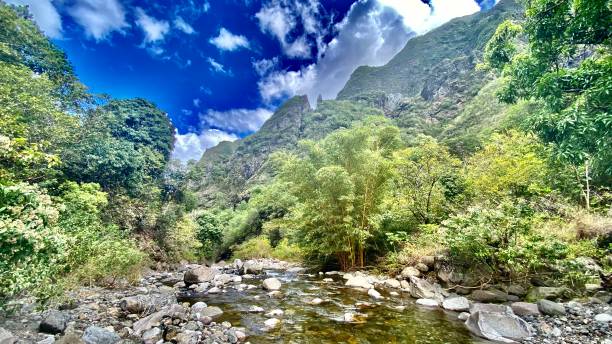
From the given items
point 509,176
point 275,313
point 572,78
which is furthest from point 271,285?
point 572,78

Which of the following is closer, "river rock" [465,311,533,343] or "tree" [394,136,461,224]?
"river rock" [465,311,533,343]

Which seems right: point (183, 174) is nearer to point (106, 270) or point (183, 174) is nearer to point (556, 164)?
point (106, 270)

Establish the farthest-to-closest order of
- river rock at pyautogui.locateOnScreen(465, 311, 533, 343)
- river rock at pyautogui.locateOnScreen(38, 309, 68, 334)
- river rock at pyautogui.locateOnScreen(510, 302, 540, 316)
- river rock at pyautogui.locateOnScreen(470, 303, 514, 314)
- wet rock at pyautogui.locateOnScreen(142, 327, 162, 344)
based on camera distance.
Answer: river rock at pyautogui.locateOnScreen(510, 302, 540, 316) → river rock at pyautogui.locateOnScreen(470, 303, 514, 314) → river rock at pyautogui.locateOnScreen(38, 309, 68, 334) → wet rock at pyautogui.locateOnScreen(142, 327, 162, 344) → river rock at pyautogui.locateOnScreen(465, 311, 533, 343)

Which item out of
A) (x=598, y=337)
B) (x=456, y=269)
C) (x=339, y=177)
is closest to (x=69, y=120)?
(x=339, y=177)

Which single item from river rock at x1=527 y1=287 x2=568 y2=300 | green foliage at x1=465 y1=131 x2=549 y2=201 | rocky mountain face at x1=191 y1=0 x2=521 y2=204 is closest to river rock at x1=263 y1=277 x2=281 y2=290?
river rock at x1=527 y1=287 x2=568 y2=300

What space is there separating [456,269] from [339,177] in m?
6.24

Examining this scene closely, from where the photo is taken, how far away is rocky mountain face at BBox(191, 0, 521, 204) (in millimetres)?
72312

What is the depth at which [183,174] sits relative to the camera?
31328 millimetres

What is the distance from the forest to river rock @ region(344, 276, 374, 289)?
1.49m

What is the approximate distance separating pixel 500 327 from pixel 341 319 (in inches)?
143

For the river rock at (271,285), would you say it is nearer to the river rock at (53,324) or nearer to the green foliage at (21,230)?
the river rock at (53,324)

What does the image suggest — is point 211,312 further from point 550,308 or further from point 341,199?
point 550,308

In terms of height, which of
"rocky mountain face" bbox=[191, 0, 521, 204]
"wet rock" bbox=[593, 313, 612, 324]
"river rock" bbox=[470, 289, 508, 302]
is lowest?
"river rock" bbox=[470, 289, 508, 302]

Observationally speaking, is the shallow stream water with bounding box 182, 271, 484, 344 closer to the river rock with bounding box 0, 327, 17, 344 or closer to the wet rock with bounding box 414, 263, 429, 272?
the wet rock with bounding box 414, 263, 429, 272
